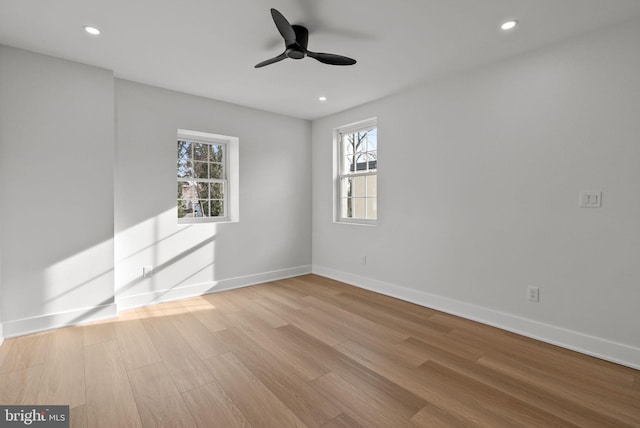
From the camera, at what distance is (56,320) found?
112 inches

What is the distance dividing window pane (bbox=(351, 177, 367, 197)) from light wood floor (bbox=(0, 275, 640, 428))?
192 cm

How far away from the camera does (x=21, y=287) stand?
8.90 ft

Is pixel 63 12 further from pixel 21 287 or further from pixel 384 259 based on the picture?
pixel 384 259

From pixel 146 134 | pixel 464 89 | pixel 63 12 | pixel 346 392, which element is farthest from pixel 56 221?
pixel 464 89

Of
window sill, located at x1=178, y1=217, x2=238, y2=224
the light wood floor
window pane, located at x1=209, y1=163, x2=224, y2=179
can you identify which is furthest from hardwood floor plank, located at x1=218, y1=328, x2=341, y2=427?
window pane, located at x1=209, y1=163, x2=224, y2=179

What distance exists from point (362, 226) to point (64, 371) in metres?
3.38

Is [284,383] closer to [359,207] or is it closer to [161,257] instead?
[161,257]

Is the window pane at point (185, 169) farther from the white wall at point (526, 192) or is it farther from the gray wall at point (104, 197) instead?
the white wall at point (526, 192)

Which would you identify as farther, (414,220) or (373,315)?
(414,220)

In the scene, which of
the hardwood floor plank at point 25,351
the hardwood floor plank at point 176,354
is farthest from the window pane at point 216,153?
the hardwood floor plank at point 25,351

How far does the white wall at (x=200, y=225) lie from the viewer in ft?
11.1

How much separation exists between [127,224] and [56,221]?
2.06ft
